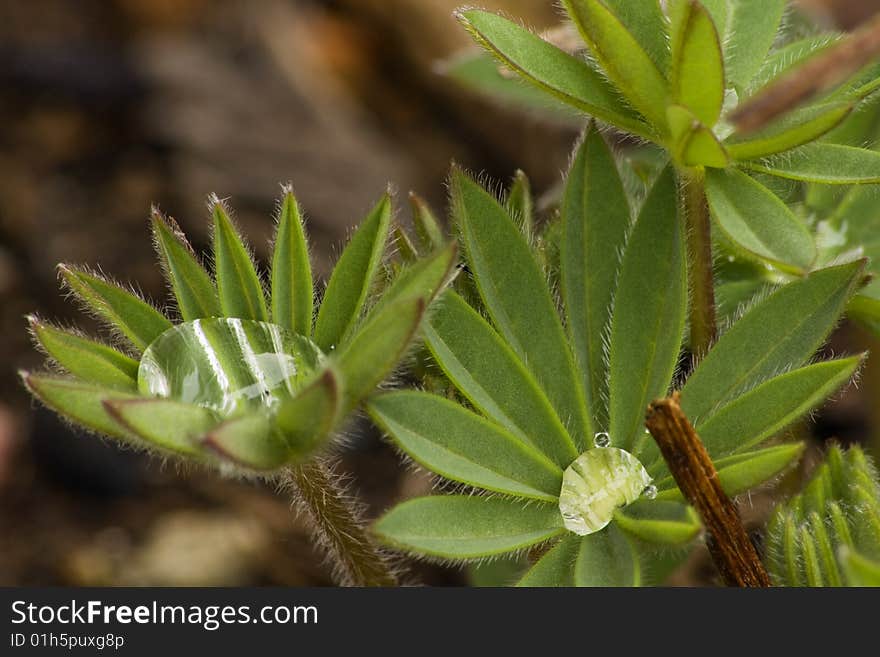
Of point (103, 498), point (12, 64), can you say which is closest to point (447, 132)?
point (12, 64)

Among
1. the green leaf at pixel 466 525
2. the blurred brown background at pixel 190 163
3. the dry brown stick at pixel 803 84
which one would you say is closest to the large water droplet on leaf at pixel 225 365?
the green leaf at pixel 466 525

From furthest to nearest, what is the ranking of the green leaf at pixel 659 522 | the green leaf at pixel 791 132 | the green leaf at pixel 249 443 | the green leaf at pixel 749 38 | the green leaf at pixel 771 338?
the green leaf at pixel 749 38, the green leaf at pixel 771 338, the green leaf at pixel 791 132, the green leaf at pixel 659 522, the green leaf at pixel 249 443

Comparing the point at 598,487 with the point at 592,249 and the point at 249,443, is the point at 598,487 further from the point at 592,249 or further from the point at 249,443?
the point at 249,443

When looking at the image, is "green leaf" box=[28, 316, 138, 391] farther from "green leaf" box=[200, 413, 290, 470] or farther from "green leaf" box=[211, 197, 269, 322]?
"green leaf" box=[200, 413, 290, 470]

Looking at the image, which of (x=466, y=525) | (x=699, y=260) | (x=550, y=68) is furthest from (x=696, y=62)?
(x=466, y=525)

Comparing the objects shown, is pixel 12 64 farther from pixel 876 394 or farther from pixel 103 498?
pixel 876 394

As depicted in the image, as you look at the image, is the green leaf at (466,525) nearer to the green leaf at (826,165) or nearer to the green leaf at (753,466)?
the green leaf at (753,466)
